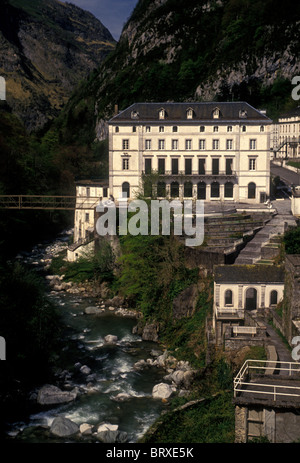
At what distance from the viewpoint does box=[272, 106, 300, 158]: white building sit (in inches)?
2926

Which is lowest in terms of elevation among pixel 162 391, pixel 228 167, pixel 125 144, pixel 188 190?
pixel 162 391

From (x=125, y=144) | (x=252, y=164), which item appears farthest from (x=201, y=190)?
(x=125, y=144)

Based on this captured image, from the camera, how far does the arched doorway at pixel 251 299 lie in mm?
28125

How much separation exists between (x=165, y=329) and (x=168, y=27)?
8992 cm

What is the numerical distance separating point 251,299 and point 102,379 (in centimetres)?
813

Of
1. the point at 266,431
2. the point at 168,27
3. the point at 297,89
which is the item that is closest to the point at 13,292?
the point at 266,431

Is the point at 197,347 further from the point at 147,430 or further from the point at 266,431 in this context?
the point at 266,431

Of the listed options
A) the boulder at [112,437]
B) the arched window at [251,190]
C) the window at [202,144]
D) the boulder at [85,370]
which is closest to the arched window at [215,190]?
the arched window at [251,190]

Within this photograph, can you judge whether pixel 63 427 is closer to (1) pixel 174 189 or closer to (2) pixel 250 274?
(2) pixel 250 274

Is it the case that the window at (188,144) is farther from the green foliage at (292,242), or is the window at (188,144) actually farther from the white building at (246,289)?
the white building at (246,289)

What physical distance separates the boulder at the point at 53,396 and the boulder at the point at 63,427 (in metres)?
2.08

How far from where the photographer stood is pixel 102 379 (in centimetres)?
2666

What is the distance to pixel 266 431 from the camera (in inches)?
672

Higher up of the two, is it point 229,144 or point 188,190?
point 229,144
